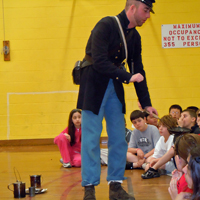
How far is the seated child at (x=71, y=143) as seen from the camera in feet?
12.8

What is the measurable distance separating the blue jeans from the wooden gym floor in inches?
13.0

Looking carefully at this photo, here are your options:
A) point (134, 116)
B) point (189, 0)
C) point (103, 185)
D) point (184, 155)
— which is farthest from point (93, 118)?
point (189, 0)

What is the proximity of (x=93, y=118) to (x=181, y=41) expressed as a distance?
4.18 metres

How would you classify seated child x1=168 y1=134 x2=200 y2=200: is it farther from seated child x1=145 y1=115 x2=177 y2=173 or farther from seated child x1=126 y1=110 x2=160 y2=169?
seated child x1=126 y1=110 x2=160 y2=169

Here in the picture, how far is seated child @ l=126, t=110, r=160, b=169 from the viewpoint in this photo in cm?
372

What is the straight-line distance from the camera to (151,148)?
3.80 metres

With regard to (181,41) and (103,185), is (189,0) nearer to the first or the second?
(181,41)

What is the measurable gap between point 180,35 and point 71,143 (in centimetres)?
308

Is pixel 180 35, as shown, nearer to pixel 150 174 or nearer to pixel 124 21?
pixel 150 174

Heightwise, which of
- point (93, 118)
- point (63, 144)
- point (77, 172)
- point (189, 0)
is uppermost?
point (189, 0)

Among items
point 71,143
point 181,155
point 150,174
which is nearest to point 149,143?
point 150,174

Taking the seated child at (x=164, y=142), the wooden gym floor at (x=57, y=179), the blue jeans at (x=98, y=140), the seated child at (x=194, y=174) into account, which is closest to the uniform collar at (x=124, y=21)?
the blue jeans at (x=98, y=140)

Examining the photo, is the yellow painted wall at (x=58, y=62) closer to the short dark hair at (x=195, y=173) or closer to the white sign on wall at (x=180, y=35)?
the white sign on wall at (x=180, y=35)

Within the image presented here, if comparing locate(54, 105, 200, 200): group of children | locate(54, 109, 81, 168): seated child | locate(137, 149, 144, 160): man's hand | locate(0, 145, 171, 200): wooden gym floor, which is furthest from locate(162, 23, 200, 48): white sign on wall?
locate(0, 145, 171, 200): wooden gym floor
